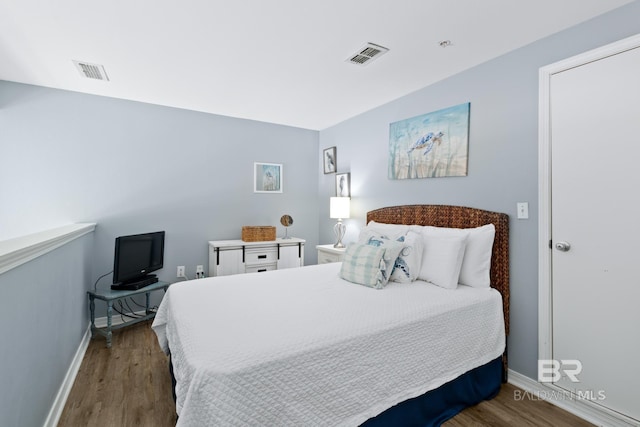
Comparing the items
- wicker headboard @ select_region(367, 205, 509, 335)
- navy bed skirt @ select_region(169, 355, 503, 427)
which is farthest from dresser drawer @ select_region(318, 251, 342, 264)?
navy bed skirt @ select_region(169, 355, 503, 427)

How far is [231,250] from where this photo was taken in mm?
3648

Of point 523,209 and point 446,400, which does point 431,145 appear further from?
point 446,400

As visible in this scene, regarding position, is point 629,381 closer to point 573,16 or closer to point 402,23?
point 573,16

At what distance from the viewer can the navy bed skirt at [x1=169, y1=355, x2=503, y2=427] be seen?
5.11 feet

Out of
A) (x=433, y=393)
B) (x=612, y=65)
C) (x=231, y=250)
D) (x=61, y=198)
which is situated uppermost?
(x=612, y=65)

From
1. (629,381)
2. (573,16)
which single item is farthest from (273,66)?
(629,381)

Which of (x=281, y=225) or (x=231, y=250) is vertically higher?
(x=281, y=225)

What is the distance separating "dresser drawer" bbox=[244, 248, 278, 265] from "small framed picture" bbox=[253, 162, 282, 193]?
0.86m

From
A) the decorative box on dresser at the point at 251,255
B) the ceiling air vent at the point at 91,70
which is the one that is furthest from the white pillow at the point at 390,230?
the ceiling air vent at the point at 91,70

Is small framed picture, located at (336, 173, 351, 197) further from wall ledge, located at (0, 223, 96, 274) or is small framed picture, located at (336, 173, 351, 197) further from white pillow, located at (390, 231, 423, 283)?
wall ledge, located at (0, 223, 96, 274)

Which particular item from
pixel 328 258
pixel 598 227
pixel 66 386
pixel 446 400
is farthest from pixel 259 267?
pixel 598 227

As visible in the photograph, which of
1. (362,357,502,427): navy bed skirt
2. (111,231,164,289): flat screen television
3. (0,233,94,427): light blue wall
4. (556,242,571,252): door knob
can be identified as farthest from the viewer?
(111,231,164,289): flat screen television

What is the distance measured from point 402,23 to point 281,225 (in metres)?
3.02

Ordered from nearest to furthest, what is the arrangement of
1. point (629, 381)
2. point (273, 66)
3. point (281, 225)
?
point (629, 381)
point (273, 66)
point (281, 225)
